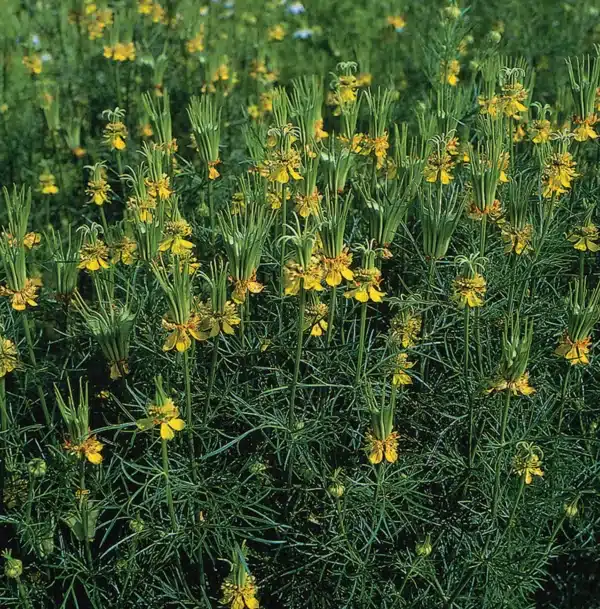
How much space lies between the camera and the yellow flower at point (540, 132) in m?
2.85

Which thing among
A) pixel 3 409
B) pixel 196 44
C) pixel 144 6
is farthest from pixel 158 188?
pixel 144 6

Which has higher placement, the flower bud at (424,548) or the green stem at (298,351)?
the green stem at (298,351)

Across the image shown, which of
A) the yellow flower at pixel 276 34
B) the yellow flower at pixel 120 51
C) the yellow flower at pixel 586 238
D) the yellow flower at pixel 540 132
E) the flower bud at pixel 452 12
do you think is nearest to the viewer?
the yellow flower at pixel 586 238

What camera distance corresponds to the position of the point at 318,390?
2719 mm

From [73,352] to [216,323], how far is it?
0.81 metres

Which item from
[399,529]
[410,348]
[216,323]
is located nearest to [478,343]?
[410,348]

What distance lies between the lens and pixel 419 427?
8.27 ft

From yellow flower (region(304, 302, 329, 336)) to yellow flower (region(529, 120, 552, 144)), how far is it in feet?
3.03

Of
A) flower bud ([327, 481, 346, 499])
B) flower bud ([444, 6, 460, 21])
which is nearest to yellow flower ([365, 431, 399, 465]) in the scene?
flower bud ([327, 481, 346, 499])

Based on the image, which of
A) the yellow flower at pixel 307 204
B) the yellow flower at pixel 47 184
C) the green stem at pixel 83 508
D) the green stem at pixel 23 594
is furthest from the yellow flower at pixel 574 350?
the yellow flower at pixel 47 184

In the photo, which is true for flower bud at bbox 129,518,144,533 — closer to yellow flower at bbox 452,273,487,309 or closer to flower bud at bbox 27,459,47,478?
flower bud at bbox 27,459,47,478

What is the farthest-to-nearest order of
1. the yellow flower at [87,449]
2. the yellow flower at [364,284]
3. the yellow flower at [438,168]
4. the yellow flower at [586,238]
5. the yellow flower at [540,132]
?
the yellow flower at [540,132] < the yellow flower at [438,168] < the yellow flower at [586,238] < the yellow flower at [87,449] < the yellow flower at [364,284]

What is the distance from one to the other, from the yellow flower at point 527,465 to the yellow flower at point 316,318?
0.61m

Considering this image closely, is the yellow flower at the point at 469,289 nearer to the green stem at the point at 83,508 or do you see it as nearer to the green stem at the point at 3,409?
the green stem at the point at 83,508
